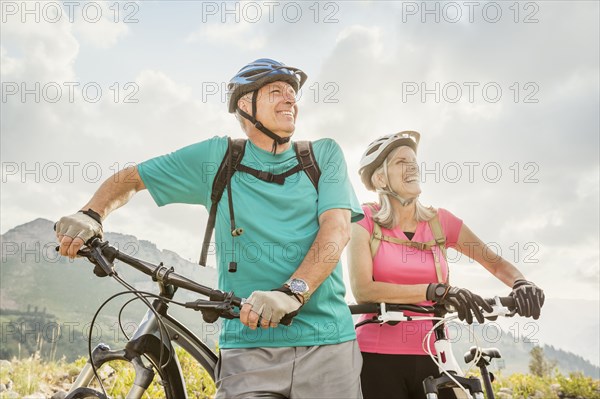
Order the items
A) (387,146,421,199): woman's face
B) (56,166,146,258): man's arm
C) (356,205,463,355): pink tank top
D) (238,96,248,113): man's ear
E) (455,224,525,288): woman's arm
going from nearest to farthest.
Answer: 1. (56,166,146,258): man's arm
2. (238,96,248,113): man's ear
3. (356,205,463,355): pink tank top
4. (455,224,525,288): woman's arm
5. (387,146,421,199): woman's face

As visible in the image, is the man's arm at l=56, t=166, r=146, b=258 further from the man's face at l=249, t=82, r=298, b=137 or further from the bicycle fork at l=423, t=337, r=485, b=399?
the bicycle fork at l=423, t=337, r=485, b=399

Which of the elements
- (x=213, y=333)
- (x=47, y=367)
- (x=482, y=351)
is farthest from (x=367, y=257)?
(x=47, y=367)

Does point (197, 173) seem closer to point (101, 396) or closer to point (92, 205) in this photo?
point (92, 205)

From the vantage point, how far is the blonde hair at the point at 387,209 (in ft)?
14.4

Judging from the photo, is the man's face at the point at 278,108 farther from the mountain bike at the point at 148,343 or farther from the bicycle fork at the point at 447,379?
the bicycle fork at the point at 447,379

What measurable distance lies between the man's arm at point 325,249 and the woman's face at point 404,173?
1606mm

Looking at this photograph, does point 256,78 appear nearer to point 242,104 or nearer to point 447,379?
point 242,104

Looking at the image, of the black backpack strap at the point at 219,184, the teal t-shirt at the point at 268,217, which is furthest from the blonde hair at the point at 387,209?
the black backpack strap at the point at 219,184

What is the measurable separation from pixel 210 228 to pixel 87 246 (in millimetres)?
707

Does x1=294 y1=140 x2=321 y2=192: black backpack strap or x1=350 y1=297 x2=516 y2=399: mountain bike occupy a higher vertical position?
x1=294 y1=140 x2=321 y2=192: black backpack strap

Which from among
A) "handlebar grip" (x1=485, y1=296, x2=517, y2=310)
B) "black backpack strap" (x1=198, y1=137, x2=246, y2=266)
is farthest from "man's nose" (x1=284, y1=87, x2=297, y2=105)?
"handlebar grip" (x1=485, y1=296, x2=517, y2=310)

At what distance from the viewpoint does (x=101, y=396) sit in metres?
2.97

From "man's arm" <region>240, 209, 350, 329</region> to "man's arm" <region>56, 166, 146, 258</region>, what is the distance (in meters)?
1.08

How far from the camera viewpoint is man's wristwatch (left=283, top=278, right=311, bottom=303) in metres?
2.54
